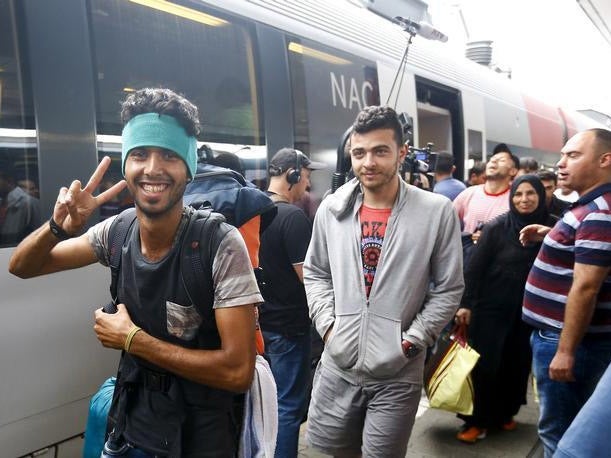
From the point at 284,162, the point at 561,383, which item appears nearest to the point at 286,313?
the point at 284,162

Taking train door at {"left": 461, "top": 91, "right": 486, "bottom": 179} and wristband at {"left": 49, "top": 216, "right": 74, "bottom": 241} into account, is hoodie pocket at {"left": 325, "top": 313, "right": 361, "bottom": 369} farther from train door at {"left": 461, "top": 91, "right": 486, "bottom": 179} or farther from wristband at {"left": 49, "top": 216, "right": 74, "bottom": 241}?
train door at {"left": 461, "top": 91, "right": 486, "bottom": 179}

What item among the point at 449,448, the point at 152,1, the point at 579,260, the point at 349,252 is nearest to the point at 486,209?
the point at 449,448

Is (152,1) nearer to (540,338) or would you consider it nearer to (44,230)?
(44,230)

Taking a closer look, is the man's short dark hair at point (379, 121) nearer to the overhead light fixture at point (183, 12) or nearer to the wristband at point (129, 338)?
the wristband at point (129, 338)

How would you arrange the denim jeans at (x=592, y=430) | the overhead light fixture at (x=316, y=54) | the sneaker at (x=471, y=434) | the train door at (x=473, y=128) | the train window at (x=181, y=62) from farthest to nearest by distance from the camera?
the train door at (x=473, y=128)
the overhead light fixture at (x=316, y=54)
the sneaker at (x=471, y=434)
the train window at (x=181, y=62)
the denim jeans at (x=592, y=430)

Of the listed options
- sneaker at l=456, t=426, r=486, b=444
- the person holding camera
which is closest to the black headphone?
sneaker at l=456, t=426, r=486, b=444

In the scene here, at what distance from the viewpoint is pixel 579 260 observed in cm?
233

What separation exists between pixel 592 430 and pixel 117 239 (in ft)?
4.17

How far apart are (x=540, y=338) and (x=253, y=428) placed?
158 centimetres

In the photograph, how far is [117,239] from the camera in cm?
167

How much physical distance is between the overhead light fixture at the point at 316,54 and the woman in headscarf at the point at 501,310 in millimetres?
1716

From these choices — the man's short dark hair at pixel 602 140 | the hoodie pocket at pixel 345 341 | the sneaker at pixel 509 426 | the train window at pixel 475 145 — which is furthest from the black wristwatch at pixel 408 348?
the train window at pixel 475 145

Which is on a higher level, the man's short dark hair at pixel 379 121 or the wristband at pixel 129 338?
the man's short dark hair at pixel 379 121

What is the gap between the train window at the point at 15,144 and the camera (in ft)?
7.73
